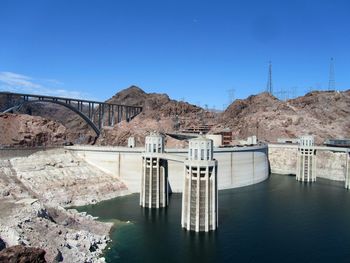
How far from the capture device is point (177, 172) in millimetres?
70312

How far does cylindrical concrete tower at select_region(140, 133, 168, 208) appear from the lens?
192 feet

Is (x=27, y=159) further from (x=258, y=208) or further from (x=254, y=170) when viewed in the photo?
(x=254, y=170)

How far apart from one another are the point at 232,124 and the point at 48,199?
83.5 metres

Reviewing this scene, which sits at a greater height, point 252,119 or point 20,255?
point 252,119

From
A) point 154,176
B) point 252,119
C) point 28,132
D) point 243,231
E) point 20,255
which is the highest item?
point 252,119

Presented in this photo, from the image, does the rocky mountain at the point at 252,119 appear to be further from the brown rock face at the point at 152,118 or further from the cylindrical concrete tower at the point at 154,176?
the cylindrical concrete tower at the point at 154,176

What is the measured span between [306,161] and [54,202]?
61085mm

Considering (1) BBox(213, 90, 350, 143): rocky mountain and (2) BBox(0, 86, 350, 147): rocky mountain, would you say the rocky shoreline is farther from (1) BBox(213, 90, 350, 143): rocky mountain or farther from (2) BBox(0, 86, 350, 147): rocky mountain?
(1) BBox(213, 90, 350, 143): rocky mountain

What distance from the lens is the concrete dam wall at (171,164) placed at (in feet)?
230

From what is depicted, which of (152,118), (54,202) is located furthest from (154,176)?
(152,118)

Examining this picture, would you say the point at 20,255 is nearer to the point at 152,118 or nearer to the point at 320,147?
the point at 320,147

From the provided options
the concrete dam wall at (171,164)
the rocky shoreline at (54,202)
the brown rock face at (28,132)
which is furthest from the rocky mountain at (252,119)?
the rocky shoreline at (54,202)

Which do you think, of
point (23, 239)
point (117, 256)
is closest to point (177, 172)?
point (117, 256)

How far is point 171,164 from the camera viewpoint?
7019cm
